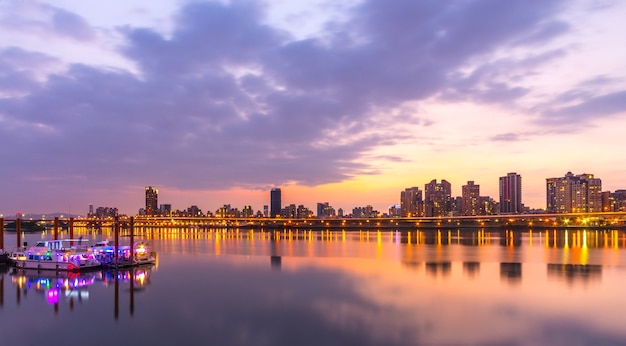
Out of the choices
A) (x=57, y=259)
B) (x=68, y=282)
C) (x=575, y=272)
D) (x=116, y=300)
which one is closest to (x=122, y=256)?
(x=57, y=259)

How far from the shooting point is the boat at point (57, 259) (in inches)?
1665

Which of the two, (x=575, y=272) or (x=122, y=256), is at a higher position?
(x=122, y=256)

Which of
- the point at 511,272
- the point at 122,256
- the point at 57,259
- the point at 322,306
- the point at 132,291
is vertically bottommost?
the point at 511,272

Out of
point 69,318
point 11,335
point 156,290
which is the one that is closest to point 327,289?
point 156,290

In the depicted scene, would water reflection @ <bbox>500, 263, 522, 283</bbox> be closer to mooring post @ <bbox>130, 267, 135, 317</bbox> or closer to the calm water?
the calm water

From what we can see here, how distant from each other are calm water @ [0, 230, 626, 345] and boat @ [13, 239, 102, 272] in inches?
56.2

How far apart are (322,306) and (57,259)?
26.5 meters

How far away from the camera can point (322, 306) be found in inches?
1114

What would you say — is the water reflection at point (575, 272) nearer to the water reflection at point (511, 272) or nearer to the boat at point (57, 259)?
the water reflection at point (511, 272)

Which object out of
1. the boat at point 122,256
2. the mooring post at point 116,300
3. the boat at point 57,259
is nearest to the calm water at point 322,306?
the mooring post at point 116,300

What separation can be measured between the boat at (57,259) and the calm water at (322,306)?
1428 millimetres

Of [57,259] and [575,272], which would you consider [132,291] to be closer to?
[57,259]

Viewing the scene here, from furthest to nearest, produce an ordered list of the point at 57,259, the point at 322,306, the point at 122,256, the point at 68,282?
the point at 122,256 → the point at 57,259 → the point at 68,282 → the point at 322,306

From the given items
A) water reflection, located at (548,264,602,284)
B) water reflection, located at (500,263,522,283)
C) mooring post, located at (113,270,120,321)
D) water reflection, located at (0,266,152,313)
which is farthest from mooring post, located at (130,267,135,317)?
water reflection, located at (548,264,602,284)
